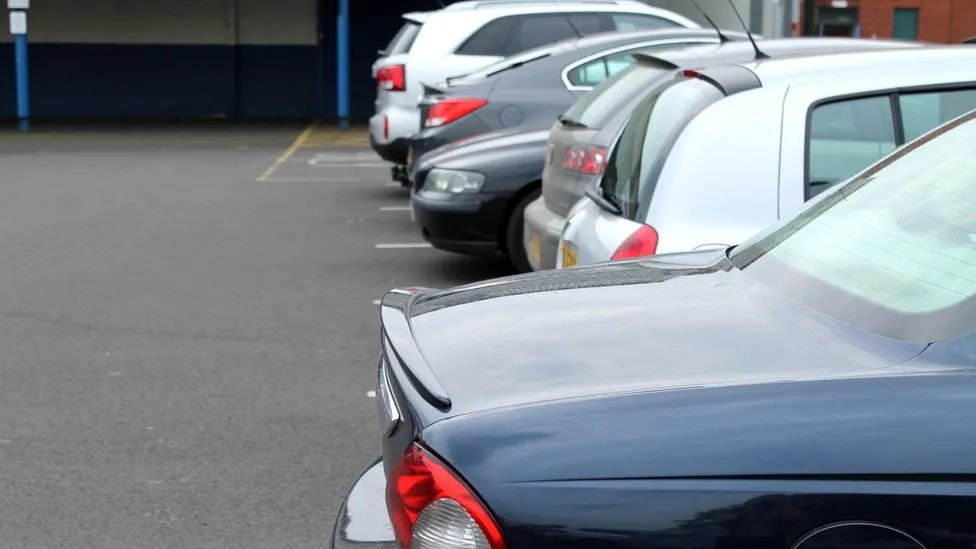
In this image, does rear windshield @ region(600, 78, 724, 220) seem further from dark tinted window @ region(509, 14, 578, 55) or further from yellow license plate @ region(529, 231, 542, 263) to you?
dark tinted window @ region(509, 14, 578, 55)

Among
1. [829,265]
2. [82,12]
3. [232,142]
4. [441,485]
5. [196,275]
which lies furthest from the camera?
[82,12]

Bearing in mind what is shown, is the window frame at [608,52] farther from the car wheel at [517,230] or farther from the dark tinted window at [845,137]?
the dark tinted window at [845,137]

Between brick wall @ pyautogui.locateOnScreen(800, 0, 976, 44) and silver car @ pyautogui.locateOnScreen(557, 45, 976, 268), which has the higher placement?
brick wall @ pyautogui.locateOnScreen(800, 0, 976, 44)

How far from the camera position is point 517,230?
8.40 metres

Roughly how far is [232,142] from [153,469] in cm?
1661

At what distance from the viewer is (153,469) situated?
511cm

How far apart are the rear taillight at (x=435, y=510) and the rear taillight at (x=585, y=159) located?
152 inches

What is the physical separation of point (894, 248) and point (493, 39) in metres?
10.4

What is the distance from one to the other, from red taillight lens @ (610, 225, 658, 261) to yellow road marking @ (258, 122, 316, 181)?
11763mm

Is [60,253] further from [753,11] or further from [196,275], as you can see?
[753,11]

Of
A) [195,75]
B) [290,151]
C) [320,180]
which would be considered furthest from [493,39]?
[195,75]

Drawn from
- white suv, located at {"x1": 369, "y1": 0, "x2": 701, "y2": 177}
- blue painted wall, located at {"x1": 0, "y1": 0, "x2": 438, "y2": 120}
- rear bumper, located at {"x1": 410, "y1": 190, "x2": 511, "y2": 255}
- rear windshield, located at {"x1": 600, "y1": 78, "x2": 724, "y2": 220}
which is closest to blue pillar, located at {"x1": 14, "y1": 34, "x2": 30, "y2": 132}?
blue painted wall, located at {"x1": 0, "y1": 0, "x2": 438, "y2": 120}

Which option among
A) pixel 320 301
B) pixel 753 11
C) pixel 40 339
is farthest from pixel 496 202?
pixel 753 11

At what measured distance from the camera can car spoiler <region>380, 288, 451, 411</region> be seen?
242cm
